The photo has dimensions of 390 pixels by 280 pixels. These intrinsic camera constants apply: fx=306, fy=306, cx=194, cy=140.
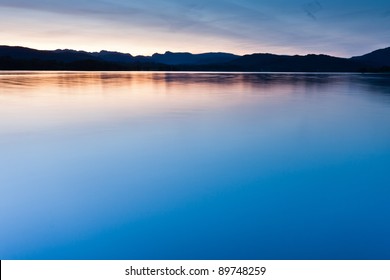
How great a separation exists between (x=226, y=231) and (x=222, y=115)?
862 cm

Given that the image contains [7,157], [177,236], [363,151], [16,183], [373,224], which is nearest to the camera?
[177,236]

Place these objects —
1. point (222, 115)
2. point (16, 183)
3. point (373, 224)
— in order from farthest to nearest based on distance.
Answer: point (222, 115) → point (16, 183) → point (373, 224)

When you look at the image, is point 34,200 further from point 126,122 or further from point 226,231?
point 126,122

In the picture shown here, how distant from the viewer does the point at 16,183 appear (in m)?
4.89

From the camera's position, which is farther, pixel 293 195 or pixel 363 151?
pixel 363 151

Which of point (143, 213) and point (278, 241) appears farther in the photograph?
point (143, 213)

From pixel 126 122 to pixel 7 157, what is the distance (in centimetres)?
450

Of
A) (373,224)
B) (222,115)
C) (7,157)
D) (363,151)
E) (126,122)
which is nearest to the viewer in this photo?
(373,224)

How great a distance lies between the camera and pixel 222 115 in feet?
39.1

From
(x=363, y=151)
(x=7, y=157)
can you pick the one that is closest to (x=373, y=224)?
(x=363, y=151)

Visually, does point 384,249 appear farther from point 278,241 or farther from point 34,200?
point 34,200
